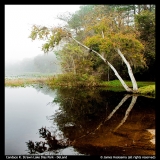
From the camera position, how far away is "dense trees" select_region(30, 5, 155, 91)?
18.3 m

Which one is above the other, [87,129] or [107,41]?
[107,41]

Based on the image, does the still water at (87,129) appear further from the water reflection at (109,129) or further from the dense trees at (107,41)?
the dense trees at (107,41)

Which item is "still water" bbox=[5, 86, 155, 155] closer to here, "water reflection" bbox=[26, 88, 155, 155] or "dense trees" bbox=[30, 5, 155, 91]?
"water reflection" bbox=[26, 88, 155, 155]

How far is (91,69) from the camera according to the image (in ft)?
87.6

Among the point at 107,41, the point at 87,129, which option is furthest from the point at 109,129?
the point at 107,41

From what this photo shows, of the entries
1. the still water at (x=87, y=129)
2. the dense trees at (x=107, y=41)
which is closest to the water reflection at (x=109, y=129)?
the still water at (x=87, y=129)

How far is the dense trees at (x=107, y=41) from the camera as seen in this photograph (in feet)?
60.2

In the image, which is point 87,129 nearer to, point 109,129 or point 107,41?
point 109,129

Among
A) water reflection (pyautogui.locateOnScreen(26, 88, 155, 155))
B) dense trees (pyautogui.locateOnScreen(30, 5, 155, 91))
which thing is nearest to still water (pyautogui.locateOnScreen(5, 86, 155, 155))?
water reflection (pyautogui.locateOnScreen(26, 88, 155, 155))

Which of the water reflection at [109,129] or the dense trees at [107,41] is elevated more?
the dense trees at [107,41]

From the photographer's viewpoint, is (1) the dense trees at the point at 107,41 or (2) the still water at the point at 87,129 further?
(1) the dense trees at the point at 107,41

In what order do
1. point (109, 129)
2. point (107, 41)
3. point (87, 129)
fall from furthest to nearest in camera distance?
point (107, 41)
point (87, 129)
point (109, 129)

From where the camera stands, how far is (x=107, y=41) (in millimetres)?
17938
